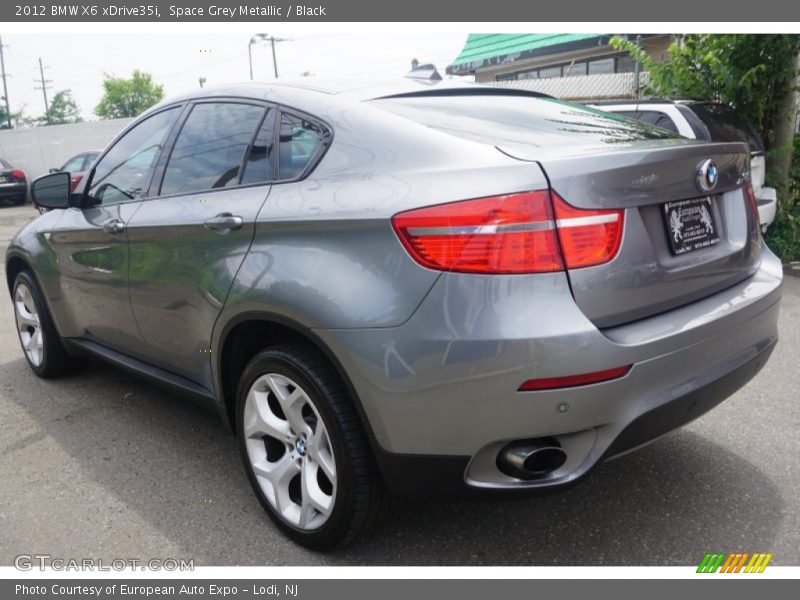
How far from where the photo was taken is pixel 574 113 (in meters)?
2.93

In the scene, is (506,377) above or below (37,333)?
above

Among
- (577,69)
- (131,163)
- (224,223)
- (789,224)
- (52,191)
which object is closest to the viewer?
(224,223)

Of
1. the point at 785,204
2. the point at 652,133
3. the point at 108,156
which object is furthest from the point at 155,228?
the point at 785,204

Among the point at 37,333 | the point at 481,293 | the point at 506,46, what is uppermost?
the point at 506,46

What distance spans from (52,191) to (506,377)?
3.04 m

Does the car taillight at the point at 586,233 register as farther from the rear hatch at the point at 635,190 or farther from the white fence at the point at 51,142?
the white fence at the point at 51,142

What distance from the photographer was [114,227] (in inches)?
137

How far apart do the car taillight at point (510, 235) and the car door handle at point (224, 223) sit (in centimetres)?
90

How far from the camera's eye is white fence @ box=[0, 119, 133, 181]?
21897 millimetres

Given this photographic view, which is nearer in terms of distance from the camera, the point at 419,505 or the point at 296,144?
the point at 296,144

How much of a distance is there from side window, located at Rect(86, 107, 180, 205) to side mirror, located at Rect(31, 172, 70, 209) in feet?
0.51

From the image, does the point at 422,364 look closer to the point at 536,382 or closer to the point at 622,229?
the point at 536,382

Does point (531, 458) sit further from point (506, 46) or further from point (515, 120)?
point (506, 46)

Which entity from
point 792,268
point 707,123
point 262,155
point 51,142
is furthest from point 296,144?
point 51,142
